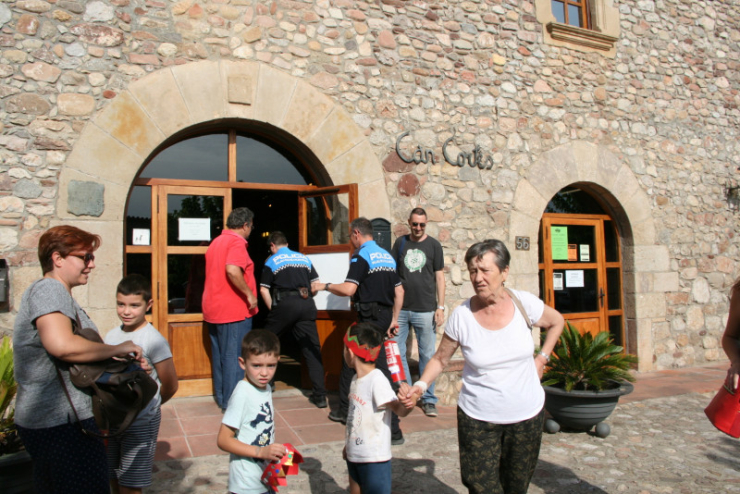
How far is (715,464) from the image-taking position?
12.8ft

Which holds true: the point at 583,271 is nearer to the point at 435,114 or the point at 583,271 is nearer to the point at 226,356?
the point at 435,114

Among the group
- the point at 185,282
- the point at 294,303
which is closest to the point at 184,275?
the point at 185,282

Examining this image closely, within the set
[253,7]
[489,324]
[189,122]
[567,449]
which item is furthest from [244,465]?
[253,7]

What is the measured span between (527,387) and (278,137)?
3.82m

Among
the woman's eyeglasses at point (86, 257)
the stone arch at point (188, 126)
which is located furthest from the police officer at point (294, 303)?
the woman's eyeglasses at point (86, 257)

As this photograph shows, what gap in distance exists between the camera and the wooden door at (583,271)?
23.1 ft

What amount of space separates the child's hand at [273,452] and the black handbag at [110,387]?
0.49m

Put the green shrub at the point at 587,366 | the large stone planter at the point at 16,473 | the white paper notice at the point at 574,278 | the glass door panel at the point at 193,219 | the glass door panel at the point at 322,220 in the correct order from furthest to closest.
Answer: the white paper notice at the point at 574,278 → the glass door panel at the point at 322,220 → the glass door panel at the point at 193,219 → the green shrub at the point at 587,366 → the large stone planter at the point at 16,473

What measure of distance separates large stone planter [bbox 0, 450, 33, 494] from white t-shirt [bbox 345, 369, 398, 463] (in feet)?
5.47

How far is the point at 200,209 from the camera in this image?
5348 mm

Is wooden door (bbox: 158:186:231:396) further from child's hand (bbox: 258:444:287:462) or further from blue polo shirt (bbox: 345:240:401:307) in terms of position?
child's hand (bbox: 258:444:287:462)

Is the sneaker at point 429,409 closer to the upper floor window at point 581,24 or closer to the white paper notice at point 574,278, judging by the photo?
A: the white paper notice at point 574,278

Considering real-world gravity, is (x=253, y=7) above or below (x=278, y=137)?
above

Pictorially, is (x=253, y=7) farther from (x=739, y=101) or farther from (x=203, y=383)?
(x=739, y=101)
